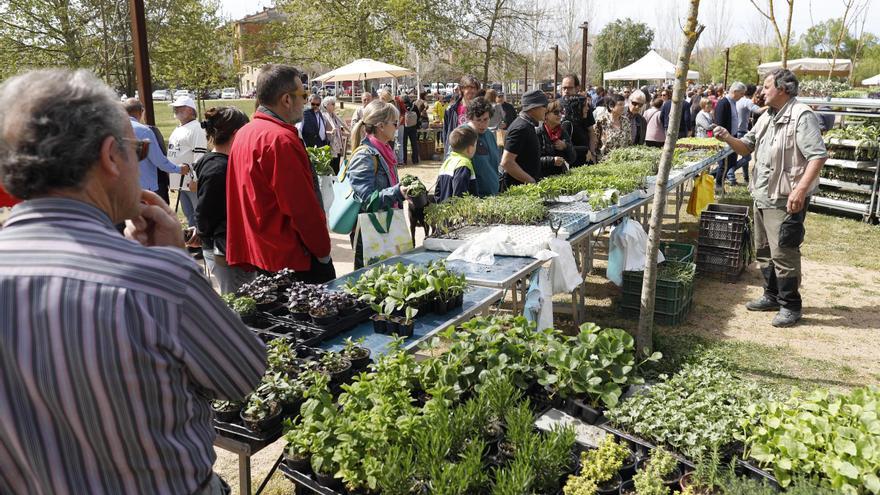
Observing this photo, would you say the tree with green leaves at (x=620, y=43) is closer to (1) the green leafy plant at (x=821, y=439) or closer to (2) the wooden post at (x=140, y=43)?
(2) the wooden post at (x=140, y=43)

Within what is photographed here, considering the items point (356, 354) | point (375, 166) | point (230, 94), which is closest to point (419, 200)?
point (375, 166)

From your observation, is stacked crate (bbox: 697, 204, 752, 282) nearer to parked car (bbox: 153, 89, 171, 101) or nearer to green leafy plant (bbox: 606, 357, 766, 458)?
green leafy plant (bbox: 606, 357, 766, 458)

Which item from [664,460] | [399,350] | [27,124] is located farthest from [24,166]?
[664,460]

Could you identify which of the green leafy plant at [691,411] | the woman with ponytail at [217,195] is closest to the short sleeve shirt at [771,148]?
the green leafy plant at [691,411]

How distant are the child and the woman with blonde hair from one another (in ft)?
2.55

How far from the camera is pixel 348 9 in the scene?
60.5 ft

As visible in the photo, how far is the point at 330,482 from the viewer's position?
207 cm

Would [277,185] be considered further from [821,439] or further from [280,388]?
[821,439]

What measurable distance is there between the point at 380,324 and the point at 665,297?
3.45 m

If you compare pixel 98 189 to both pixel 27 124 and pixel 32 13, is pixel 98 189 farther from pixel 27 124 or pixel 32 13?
pixel 32 13

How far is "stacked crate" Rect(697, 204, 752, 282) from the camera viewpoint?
268 inches

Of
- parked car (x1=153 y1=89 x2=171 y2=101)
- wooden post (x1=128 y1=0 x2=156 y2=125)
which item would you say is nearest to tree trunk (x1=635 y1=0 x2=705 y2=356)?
wooden post (x1=128 y1=0 x2=156 y2=125)

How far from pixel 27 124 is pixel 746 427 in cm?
239

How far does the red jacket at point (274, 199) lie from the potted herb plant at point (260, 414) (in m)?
1.24
